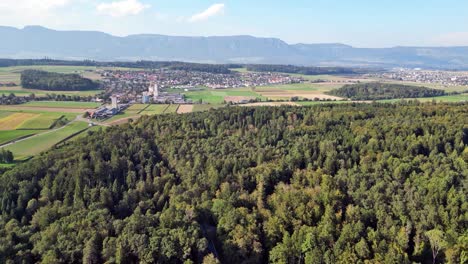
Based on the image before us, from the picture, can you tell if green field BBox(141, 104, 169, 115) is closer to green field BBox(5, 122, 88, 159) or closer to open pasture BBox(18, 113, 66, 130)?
green field BBox(5, 122, 88, 159)

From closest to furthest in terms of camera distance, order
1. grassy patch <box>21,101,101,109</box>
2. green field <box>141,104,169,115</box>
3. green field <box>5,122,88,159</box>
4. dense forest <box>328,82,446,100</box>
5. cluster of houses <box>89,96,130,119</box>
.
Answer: green field <box>5,122,88,159</box>
cluster of houses <box>89,96,130,119</box>
green field <box>141,104,169,115</box>
grassy patch <box>21,101,101,109</box>
dense forest <box>328,82,446,100</box>

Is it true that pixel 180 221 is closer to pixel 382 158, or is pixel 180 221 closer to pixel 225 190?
pixel 225 190

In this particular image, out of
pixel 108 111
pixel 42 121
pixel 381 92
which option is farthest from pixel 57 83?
pixel 381 92

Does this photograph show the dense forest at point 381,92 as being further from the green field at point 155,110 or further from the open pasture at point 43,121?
the open pasture at point 43,121

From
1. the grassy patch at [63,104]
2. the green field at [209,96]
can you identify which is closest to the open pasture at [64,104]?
the grassy patch at [63,104]

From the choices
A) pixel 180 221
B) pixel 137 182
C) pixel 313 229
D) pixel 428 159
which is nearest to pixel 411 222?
pixel 313 229

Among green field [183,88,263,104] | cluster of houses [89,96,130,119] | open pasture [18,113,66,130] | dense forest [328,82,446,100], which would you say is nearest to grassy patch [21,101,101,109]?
cluster of houses [89,96,130,119]
